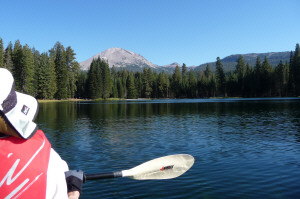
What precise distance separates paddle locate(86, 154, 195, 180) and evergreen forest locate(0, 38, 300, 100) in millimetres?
74619

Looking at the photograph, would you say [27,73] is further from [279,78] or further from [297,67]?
[297,67]

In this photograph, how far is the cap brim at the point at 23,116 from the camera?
169cm

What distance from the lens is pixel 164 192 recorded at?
7.15 meters

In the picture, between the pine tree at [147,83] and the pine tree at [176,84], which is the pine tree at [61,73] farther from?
the pine tree at [176,84]

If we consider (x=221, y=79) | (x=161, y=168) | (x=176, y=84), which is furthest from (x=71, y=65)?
(x=161, y=168)

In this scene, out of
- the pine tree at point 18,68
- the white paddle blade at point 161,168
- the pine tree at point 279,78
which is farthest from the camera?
the pine tree at point 279,78

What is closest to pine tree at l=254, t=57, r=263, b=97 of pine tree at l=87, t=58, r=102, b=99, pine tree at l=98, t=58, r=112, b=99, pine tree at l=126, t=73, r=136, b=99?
pine tree at l=126, t=73, r=136, b=99

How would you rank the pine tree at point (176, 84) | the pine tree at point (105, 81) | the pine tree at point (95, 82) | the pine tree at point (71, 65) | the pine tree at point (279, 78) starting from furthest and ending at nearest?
the pine tree at point (176, 84), the pine tree at point (105, 81), the pine tree at point (279, 78), the pine tree at point (95, 82), the pine tree at point (71, 65)

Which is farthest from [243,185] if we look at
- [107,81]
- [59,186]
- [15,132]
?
[107,81]

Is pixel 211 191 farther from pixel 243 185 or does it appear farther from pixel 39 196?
pixel 39 196

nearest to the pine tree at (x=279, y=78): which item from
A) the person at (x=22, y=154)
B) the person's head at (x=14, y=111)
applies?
the person at (x=22, y=154)

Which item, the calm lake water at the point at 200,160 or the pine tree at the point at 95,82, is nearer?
the calm lake water at the point at 200,160

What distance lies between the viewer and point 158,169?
15.2 ft

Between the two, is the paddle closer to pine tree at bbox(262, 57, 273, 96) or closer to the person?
the person
